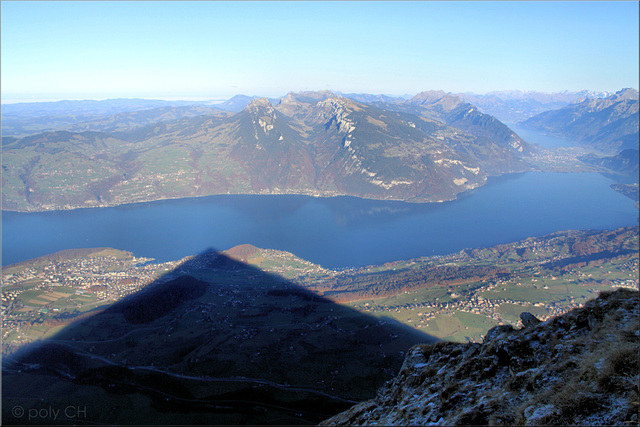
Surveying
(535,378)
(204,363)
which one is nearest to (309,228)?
(204,363)

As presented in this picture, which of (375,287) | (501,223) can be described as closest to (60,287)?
(375,287)

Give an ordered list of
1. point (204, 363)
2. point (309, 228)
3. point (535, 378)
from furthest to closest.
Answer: point (309, 228) → point (204, 363) → point (535, 378)

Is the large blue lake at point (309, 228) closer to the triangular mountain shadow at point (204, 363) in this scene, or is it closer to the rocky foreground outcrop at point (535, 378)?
the triangular mountain shadow at point (204, 363)

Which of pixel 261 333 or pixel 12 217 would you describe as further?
pixel 12 217

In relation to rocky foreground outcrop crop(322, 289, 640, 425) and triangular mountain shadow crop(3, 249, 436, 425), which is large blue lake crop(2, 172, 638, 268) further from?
rocky foreground outcrop crop(322, 289, 640, 425)

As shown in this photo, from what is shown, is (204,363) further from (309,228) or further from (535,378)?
(309,228)

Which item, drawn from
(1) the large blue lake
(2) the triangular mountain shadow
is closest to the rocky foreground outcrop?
(2) the triangular mountain shadow

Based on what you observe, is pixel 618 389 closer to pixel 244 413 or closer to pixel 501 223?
pixel 244 413
